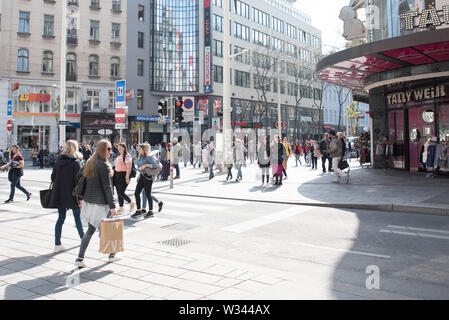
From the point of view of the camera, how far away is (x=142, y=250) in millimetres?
6359

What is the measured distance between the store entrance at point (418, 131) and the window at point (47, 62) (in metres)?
34.9

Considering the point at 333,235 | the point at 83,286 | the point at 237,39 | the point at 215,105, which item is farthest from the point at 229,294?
the point at 237,39

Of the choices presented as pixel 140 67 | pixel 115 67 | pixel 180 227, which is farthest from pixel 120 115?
pixel 140 67

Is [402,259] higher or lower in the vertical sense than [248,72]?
lower

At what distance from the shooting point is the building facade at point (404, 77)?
46.0 feet

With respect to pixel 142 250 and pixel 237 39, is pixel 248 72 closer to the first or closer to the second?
pixel 237 39

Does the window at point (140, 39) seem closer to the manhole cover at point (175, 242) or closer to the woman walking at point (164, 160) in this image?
the woman walking at point (164, 160)

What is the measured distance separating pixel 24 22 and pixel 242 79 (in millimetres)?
27547

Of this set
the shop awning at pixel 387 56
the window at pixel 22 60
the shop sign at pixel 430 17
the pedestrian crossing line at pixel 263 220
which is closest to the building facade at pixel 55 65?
the window at pixel 22 60

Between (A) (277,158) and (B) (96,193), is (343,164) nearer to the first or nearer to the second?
(A) (277,158)

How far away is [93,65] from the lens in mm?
42750

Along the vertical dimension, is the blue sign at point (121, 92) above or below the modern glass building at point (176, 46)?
below

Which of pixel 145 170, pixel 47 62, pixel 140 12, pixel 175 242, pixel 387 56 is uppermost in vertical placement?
pixel 140 12
